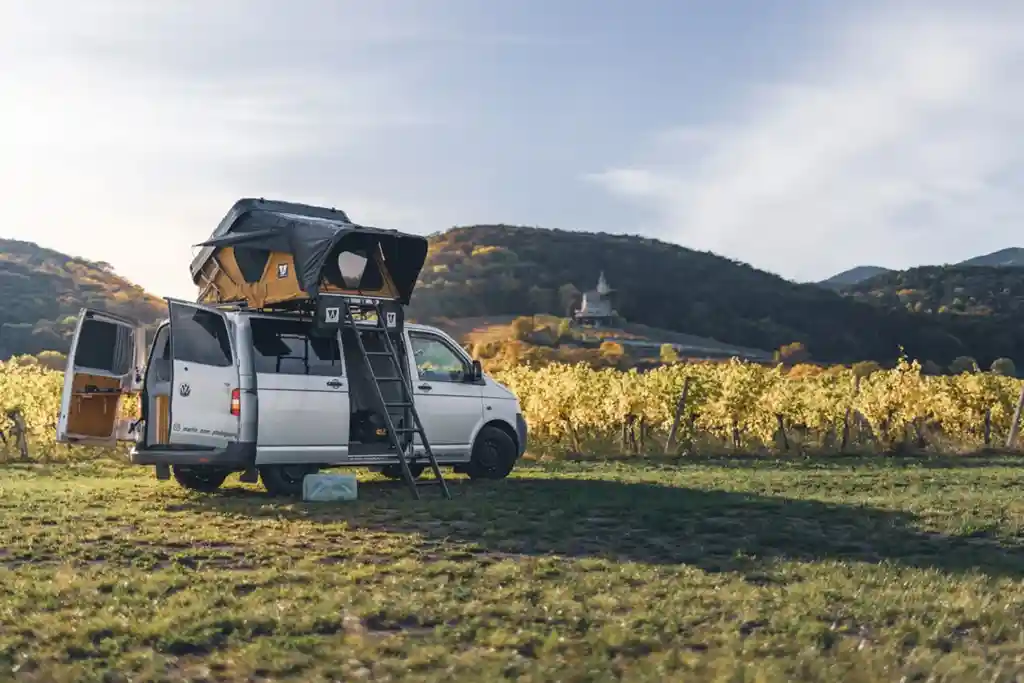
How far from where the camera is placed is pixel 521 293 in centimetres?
10000

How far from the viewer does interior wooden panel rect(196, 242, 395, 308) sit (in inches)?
463

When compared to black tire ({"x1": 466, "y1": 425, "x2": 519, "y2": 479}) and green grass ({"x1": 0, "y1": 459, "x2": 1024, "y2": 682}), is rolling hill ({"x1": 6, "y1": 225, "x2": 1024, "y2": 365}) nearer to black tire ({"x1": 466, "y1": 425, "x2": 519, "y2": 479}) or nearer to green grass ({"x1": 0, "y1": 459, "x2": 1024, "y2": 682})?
black tire ({"x1": 466, "y1": 425, "x2": 519, "y2": 479})

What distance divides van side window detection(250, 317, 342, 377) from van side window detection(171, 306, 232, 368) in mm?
325

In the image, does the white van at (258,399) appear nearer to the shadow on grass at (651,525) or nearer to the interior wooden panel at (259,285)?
the interior wooden panel at (259,285)

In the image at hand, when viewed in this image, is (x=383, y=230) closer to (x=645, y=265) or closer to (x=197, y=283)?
(x=197, y=283)

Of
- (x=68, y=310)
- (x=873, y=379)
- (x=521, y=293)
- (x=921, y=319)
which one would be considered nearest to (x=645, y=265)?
(x=521, y=293)

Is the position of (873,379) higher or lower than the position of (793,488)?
higher

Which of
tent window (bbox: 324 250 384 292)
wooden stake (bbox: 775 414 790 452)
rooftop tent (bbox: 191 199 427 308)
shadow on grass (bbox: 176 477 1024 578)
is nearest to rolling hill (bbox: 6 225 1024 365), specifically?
wooden stake (bbox: 775 414 790 452)

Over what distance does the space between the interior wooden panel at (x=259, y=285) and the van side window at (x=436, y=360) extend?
744 mm

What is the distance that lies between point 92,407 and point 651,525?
6.80 m

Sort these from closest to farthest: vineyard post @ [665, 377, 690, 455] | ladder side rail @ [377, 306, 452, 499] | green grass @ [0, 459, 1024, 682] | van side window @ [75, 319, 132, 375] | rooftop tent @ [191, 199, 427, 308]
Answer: green grass @ [0, 459, 1024, 682] → rooftop tent @ [191, 199, 427, 308] → ladder side rail @ [377, 306, 452, 499] → van side window @ [75, 319, 132, 375] → vineyard post @ [665, 377, 690, 455]

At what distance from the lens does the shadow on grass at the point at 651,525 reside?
7.86 meters

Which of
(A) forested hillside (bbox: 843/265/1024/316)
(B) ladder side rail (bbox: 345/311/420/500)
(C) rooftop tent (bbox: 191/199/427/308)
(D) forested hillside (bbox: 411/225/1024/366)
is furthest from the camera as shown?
(A) forested hillside (bbox: 843/265/1024/316)

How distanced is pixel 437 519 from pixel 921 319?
93.1 meters
